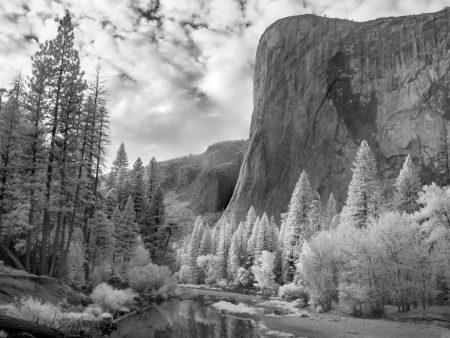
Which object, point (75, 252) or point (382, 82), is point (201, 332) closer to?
point (75, 252)

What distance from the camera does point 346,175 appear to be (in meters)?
117

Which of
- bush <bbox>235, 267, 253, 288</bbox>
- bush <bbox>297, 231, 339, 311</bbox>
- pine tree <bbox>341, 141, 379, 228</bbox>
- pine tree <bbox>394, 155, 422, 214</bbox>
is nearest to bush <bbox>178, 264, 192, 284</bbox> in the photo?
bush <bbox>235, 267, 253, 288</bbox>

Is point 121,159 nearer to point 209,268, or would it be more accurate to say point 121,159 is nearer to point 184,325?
point 209,268

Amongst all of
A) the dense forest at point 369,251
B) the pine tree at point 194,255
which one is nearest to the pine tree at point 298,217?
the dense forest at point 369,251

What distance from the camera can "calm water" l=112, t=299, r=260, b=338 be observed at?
23.1 meters

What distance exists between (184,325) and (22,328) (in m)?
15.9

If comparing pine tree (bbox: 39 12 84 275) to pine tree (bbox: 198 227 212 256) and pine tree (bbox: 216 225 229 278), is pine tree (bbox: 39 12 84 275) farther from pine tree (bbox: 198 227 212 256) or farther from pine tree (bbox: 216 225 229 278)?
pine tree (bbox: 198 227 212 256)

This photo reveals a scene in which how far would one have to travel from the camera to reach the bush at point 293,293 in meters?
43.6

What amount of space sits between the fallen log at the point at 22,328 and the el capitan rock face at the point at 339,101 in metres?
98.1

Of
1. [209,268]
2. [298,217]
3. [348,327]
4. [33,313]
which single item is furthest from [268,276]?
[33,313]

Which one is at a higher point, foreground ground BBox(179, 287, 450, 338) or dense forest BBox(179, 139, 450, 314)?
dense forest BBox(179, 139, 450, 314)

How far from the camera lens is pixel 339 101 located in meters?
131

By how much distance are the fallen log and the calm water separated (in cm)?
709

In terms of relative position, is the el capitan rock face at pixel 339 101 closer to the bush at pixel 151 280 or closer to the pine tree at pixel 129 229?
the bush at pixel 151 280
